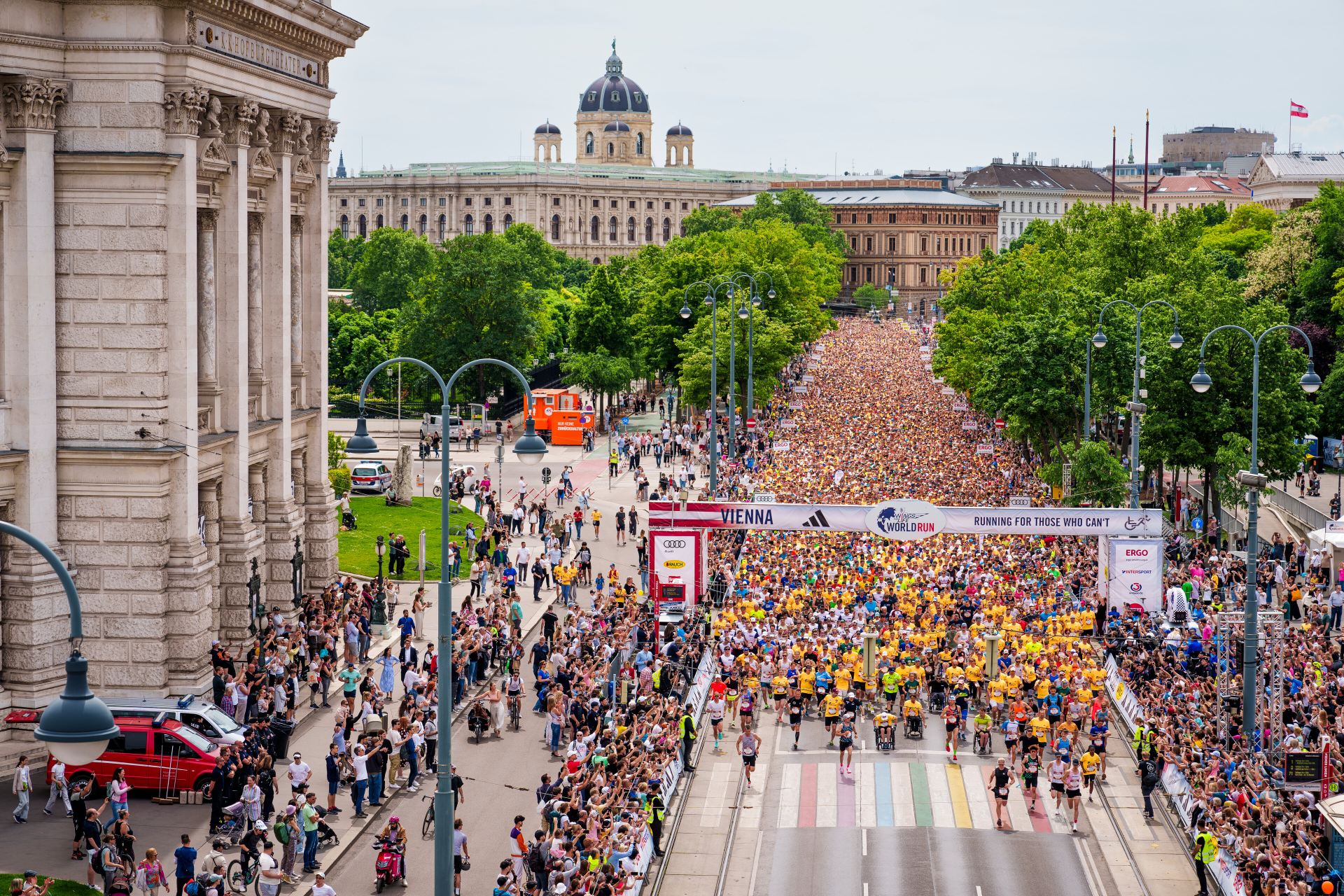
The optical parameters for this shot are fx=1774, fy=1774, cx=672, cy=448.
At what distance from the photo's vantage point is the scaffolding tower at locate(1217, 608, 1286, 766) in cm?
3275

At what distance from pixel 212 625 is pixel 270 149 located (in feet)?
36.4

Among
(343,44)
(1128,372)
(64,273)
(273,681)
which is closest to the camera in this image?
(64,273)

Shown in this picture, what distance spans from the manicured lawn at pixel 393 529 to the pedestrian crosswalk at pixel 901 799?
22739 millimetres

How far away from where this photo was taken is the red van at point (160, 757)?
3055cm

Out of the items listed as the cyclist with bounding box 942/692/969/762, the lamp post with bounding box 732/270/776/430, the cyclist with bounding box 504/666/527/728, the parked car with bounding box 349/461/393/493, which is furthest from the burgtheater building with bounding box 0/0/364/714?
the lamp post with bounding box 732/270/776/430

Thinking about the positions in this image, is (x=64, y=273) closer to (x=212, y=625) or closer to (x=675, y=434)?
(x=212, y=625)

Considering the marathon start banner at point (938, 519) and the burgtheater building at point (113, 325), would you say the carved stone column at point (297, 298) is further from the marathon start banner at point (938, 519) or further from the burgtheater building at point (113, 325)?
the marathon start banner at point (938, 519)

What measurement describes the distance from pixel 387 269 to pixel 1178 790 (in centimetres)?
12454

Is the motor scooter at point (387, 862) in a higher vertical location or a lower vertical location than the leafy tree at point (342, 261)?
lower

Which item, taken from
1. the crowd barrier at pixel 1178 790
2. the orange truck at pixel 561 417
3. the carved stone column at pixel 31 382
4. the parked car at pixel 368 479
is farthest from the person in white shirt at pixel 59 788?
the orange truck at pixel 561 417

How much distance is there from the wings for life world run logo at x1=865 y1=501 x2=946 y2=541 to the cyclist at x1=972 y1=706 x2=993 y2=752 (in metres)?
9.27

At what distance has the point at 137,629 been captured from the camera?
1340 inches

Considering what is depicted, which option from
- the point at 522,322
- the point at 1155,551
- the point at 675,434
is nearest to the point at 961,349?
the point at 675,434

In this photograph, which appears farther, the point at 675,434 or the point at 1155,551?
the point at 675,434
